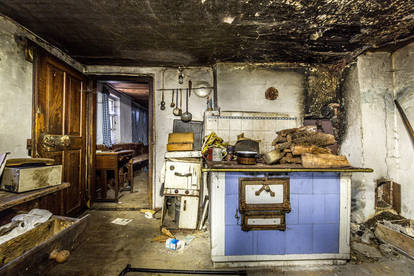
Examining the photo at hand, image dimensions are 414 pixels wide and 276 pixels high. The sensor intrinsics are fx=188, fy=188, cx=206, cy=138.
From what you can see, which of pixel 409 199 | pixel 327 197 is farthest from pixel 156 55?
pixel 409 199

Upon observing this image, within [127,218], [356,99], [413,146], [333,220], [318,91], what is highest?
[318,91]

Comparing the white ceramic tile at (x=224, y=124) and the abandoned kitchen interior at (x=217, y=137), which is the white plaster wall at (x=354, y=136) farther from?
the white ceramic tile at (x=224, y=124)

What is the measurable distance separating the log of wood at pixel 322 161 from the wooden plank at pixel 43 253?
2644mm

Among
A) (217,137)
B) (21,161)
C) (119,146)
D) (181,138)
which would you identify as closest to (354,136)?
(217,137)

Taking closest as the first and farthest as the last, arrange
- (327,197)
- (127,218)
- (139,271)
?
1. (139,271)
2. (327,197)
3. (127,218)

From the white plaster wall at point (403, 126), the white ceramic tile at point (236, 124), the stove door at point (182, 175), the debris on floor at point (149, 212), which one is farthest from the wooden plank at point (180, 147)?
the white plaster wall at point (403, 126)

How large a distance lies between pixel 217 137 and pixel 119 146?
4.46m

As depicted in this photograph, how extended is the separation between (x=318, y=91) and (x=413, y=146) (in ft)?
5.33

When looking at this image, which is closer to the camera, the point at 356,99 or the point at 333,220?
the point at 333,220

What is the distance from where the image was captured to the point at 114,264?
7.06 feet

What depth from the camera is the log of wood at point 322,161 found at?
6.88 ft

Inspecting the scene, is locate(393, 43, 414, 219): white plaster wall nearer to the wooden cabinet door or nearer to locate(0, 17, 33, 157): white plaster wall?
the wooden cabinet door

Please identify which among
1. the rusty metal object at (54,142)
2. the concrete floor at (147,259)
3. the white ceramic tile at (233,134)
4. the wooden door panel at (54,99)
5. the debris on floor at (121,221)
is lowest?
the debris on floor at (121,221)

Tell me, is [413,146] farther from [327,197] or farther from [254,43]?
[254,43]
